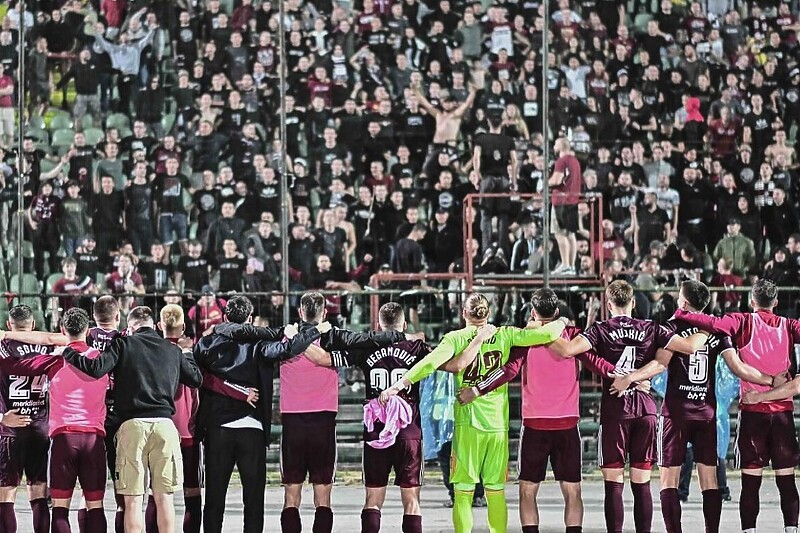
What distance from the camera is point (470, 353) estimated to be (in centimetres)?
750

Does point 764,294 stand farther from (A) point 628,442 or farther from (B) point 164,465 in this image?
(B) point 164,465

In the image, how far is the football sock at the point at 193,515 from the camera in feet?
25.9

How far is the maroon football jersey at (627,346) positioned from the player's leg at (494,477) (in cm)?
80

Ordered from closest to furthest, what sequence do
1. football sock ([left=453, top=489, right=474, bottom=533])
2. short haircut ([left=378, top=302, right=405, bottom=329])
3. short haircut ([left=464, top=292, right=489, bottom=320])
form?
football sock ([left=453, top=489, right=474, bottom=533]), short haircut ([left=464, top=292, right=489, bottom=320]), short haircut ([left=378, top=302, right=405, bottom=329])

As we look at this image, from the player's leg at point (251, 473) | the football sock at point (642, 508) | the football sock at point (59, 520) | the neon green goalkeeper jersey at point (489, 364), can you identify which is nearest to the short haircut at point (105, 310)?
the player's leg at point (251, 473)

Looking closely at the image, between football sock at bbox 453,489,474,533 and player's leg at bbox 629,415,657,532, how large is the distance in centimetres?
105

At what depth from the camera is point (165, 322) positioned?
7770 mm

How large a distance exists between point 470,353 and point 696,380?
152cm

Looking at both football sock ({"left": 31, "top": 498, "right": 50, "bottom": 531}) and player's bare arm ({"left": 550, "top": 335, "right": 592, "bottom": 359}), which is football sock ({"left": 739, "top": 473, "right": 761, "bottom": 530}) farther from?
football sock ({"left": 31, "top": 498, "right": 50, "bottom": 531})

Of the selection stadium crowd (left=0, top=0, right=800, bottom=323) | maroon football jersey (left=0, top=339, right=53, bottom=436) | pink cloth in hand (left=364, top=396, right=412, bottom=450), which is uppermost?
stadium crowd (left=0, top=0, right=800, bottom=323)

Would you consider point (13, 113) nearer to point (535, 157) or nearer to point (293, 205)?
point (293, 205)

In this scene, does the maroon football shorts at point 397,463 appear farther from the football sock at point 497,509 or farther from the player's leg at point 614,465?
the player's leg at point 614,465

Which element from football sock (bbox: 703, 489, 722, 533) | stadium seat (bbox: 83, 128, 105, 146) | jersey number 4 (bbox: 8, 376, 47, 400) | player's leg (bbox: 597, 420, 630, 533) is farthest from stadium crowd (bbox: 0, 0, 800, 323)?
jersey number 4 (bbox: 8, 376, 47, 400)

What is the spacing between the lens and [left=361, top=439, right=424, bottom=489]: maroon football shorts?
25.0 feet
